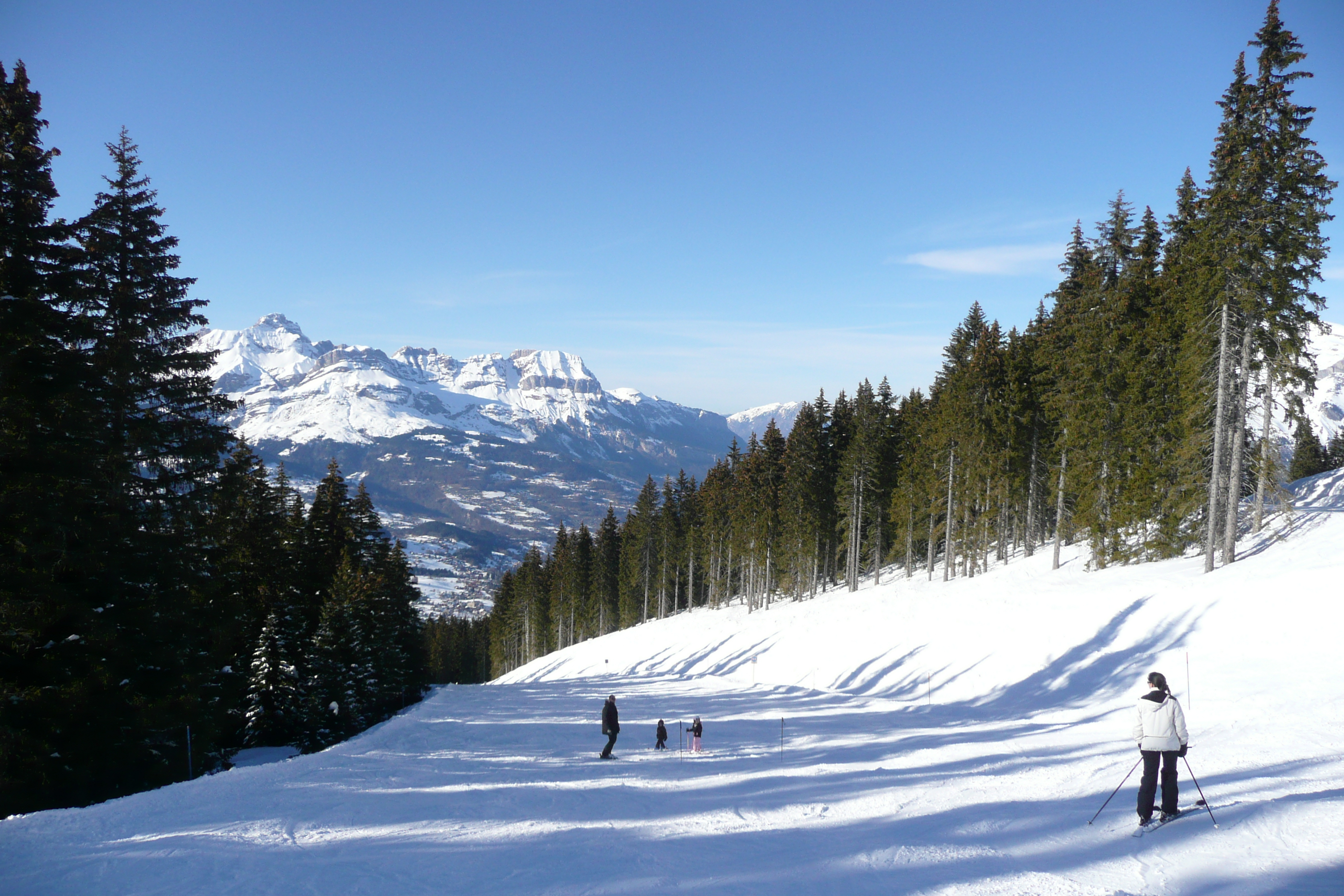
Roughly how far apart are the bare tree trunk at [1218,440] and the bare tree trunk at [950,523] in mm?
16652

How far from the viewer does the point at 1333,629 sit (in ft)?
60.1

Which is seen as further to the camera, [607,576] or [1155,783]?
[607,576]

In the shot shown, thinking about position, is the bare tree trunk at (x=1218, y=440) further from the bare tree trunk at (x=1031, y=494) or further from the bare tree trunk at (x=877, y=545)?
the bare tree trunk at (x=877, y=545)

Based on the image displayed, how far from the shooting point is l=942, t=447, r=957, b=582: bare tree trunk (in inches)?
1641

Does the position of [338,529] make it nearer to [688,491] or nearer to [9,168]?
[9,168]

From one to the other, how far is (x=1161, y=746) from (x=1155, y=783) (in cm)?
48

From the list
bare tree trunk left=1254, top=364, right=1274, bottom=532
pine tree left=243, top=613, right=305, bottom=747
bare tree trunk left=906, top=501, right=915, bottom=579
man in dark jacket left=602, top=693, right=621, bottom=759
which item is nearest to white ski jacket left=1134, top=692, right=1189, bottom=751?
man in dark jacket left=602, top=693, right=621, bottom=759

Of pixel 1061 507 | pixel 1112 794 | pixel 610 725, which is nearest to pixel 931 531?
pixel 1061 507

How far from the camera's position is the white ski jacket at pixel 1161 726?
909 centimetres

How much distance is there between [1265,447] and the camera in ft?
85.8

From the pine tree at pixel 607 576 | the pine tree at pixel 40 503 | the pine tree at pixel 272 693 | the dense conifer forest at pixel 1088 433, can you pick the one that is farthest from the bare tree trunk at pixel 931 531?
the pine tree at pixel 607 576

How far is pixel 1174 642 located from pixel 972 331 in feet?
93.4

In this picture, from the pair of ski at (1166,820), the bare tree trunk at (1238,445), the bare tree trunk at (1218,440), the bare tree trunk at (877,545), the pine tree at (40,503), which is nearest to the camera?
the pair of ski at (1166,820)

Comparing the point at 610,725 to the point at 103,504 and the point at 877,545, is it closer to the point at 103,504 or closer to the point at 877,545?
the point at 103,504
